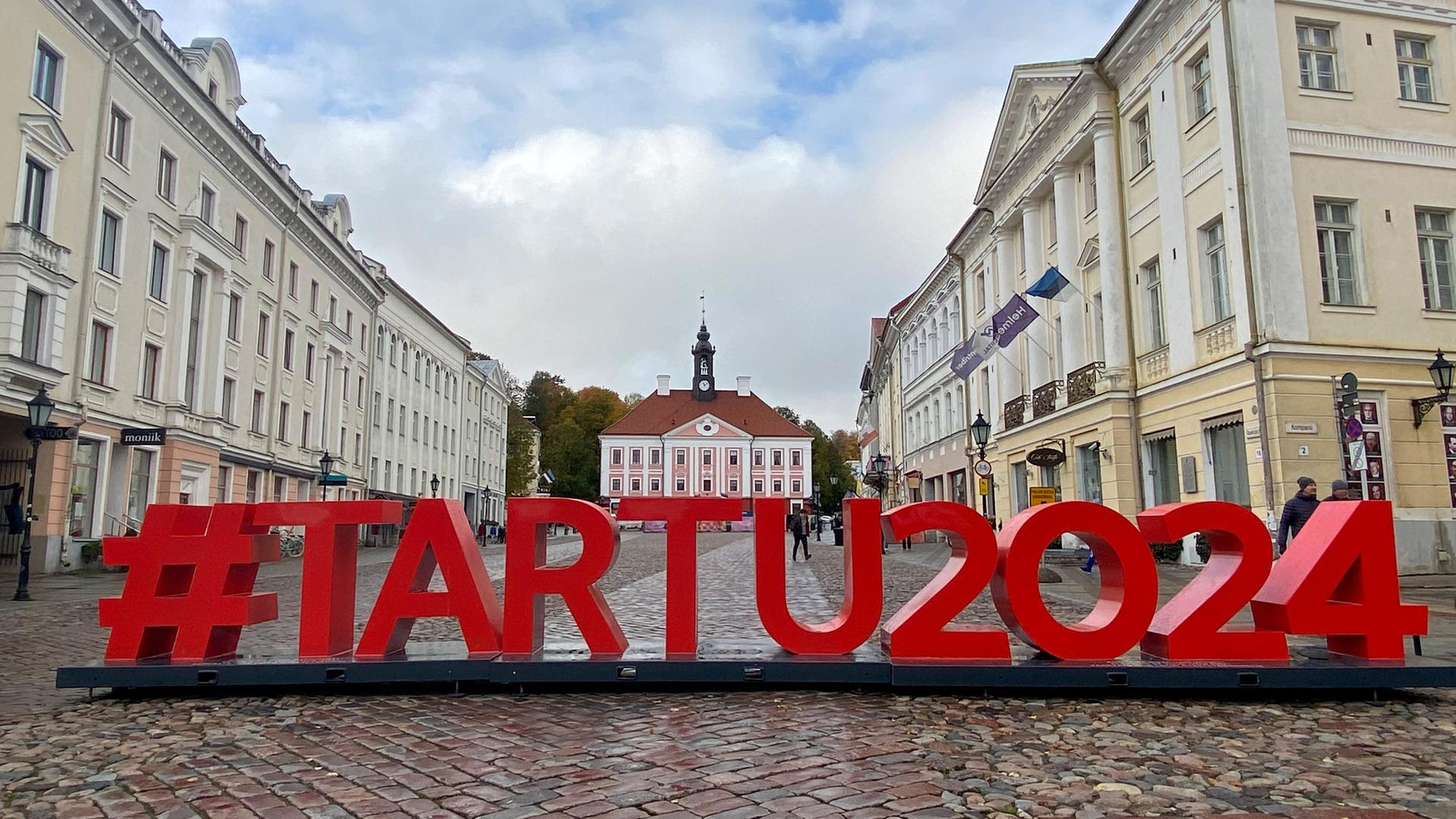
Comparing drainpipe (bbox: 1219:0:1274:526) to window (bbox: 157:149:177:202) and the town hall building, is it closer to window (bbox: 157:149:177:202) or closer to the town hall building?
window (bbox: 157:149:177:202)

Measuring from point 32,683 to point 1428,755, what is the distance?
31.7 ft

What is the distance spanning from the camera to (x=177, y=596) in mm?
7113

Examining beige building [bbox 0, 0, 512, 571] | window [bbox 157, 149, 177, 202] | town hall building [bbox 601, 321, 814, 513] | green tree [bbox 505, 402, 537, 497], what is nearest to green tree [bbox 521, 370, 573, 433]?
town hall building [bbox 601, 321, 814, 513]

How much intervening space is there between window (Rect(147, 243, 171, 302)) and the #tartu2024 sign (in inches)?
928

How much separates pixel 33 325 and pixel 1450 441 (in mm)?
29629

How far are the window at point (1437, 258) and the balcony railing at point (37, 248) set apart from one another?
28908 mm

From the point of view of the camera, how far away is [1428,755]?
507 cm

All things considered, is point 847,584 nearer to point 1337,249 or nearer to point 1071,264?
point 1337,249

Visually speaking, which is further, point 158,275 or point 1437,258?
point 158,275

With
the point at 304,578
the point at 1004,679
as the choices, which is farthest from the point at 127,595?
the point at 1004,679

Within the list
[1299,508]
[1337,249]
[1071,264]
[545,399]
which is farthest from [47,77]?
[545,399]

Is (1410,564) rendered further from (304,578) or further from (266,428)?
(266,428)

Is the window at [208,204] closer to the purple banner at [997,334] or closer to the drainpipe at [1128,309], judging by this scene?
the purple banner at [997,334]

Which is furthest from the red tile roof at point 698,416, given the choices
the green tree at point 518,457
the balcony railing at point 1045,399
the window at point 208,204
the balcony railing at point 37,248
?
the balcony railing at point 37,248
